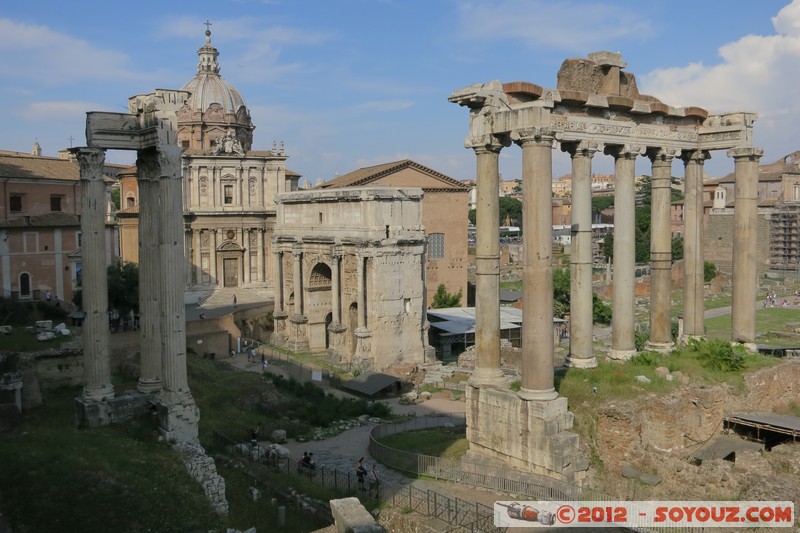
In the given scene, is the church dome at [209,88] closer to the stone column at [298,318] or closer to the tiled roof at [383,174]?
the tiled roof at [383,174]

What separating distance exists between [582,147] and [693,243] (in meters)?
4.98

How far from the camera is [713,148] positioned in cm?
1828

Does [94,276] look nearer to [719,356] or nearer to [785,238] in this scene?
[719,356]

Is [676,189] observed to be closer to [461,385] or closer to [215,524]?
[461,385]

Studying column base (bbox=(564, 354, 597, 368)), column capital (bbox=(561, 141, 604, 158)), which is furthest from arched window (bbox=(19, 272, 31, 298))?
column capital (bbox=(561, 141, 604, 158))

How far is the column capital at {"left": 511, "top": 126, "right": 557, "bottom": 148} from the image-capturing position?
13750mm

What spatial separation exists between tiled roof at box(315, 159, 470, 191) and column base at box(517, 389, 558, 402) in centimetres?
3690

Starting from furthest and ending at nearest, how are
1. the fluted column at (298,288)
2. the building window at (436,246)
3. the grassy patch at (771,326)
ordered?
the building window at (436,246), the grassy patch at (771,326), the fluted column at (298,288)

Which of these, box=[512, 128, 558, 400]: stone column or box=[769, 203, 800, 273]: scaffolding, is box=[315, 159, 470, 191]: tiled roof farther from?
box=[512, 128, 558, 400]: stone column

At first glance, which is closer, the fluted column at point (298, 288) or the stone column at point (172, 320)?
the stone column at point (172, 320)

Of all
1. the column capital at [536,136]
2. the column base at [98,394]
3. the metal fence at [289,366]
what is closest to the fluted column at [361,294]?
the metal fence at [289,366]

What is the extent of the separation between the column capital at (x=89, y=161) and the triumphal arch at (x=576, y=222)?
306 inches

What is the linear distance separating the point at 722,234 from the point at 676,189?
120ft

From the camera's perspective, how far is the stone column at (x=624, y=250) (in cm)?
1691
